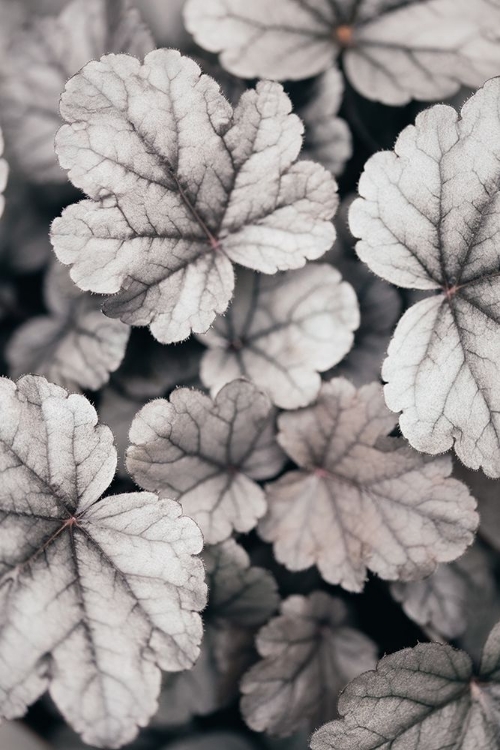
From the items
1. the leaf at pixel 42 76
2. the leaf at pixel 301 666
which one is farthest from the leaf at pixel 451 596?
the leaf at pixel 42 76

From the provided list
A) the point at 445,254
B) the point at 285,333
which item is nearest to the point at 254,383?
the point at 285,333

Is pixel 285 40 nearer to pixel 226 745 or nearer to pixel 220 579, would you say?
pixel 220 579

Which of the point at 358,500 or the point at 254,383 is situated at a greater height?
the point at 254,383

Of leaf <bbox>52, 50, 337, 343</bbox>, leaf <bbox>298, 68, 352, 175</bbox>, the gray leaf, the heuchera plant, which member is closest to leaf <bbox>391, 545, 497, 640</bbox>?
the heuchera plant

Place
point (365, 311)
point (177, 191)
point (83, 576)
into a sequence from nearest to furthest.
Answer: point (83, 576) < point (177, 191) < point (365, 311)

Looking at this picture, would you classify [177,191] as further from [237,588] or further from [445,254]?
[237,588]

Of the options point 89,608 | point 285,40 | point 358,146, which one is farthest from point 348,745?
point 285,40
